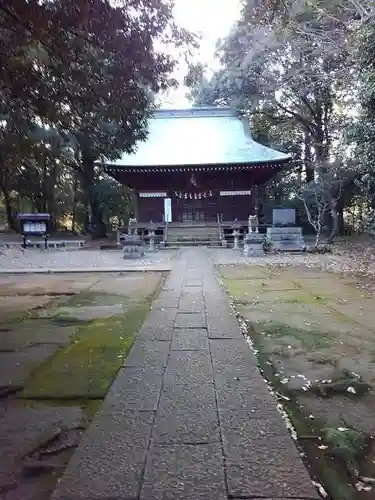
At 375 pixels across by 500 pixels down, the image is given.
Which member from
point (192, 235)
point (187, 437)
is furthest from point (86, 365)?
point (192, 235)

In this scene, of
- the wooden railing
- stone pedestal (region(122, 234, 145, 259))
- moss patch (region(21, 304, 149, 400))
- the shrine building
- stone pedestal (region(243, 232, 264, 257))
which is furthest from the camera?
the shrine building

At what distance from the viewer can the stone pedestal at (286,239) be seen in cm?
1520

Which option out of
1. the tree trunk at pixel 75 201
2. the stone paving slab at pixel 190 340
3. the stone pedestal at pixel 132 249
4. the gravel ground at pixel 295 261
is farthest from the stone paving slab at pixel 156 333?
the tree trunk at pixel 75 201

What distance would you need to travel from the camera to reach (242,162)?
1917 centimetres

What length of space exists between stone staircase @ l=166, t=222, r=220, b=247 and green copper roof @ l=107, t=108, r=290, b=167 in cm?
291

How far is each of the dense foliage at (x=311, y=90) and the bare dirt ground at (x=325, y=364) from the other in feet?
9.85

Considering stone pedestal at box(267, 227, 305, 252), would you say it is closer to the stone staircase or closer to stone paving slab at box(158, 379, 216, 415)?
the stone staircase

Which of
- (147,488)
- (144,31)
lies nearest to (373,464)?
(147,488)

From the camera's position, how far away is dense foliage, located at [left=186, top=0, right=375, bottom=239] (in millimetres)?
7809

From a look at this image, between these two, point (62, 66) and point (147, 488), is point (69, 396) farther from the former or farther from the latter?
point (62, 66)

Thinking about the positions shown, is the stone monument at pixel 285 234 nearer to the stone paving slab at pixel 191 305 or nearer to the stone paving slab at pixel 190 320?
the stone paving slab at pixel 191 305

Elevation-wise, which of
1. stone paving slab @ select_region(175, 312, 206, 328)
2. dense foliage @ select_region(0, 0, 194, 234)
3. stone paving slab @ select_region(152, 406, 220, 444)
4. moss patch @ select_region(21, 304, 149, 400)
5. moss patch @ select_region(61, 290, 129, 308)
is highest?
dense foliage @ select_region(0, 0, 194, 234)

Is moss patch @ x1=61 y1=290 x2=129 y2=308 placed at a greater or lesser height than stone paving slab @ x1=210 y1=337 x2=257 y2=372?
lesser

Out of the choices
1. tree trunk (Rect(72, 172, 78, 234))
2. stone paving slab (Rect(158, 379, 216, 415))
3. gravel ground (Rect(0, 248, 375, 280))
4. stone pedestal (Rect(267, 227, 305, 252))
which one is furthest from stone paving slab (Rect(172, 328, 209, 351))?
tree trunk (Rect(72, 172, 78, 234))
